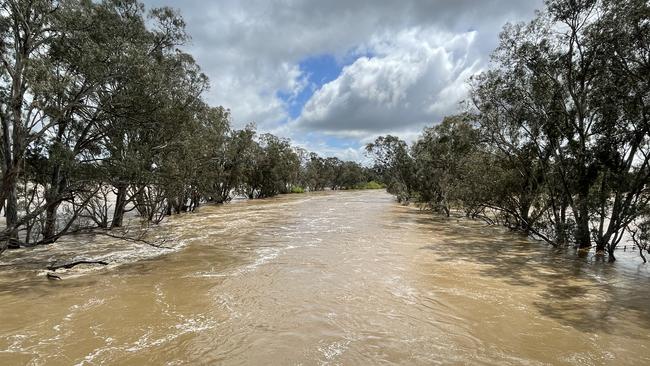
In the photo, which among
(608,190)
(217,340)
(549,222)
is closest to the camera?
(217,340)

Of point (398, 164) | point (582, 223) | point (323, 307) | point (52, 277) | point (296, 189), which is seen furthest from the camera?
point (296, 189)

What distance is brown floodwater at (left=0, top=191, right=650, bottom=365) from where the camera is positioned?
18.6 ft

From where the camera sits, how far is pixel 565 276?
10.6 metres

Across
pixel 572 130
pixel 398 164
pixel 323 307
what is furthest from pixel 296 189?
pixel 323 307

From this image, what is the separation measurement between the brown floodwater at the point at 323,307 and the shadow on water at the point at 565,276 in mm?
56

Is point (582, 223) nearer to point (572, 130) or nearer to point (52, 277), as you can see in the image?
point (572, 130)

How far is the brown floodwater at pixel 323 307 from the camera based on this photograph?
18.6ft

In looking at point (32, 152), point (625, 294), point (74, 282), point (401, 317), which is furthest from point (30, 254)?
point (625, 294)

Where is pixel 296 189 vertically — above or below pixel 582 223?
above

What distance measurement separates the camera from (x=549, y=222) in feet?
50.6

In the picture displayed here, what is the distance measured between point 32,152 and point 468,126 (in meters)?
17.5

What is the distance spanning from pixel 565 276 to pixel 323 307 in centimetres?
708

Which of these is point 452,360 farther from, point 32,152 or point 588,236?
point 32,152

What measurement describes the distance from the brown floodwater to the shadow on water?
6 centimetres
